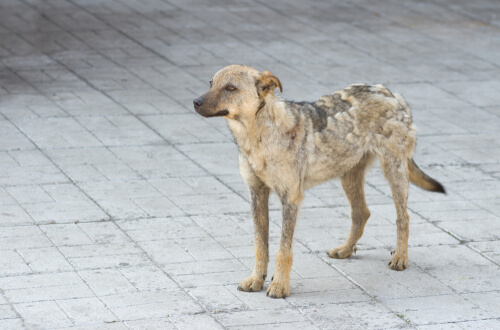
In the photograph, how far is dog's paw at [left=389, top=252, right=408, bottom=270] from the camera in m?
7.31

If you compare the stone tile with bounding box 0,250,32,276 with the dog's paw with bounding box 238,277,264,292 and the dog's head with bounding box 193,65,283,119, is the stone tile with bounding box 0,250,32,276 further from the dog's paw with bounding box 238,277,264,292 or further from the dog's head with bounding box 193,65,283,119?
the dog's head with bounding box 193,65,283,119

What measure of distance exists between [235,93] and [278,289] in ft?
4.62

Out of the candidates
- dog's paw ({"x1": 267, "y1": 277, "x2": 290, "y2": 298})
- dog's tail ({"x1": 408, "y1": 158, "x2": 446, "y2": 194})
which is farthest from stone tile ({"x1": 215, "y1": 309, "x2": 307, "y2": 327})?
dog's tail ({"x1": 408, "y1": 158, "x2": 446, "y2": 194})

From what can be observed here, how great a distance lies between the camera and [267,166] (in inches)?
261

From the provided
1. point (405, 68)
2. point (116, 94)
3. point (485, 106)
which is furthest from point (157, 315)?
point (405, 68)

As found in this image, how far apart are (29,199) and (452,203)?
12.7 feet

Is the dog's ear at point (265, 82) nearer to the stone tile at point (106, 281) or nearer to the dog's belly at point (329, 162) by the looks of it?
the dog's belly at point (329, 162)

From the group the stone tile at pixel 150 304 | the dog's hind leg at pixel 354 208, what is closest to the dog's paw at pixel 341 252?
the dog's hind leg at pixel 354 208

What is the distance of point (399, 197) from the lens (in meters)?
7.39

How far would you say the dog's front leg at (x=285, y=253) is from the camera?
262 inches

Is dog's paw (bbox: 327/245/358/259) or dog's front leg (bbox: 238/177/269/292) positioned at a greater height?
dog's front leg (bbox: 238/177/269/292)

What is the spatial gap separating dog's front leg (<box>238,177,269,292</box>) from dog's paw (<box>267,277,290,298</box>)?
0.15 m

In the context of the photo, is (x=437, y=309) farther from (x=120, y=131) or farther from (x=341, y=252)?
(x=120, y=131)

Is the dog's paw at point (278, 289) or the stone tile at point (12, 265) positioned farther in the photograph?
the stone tile at point (12, 265)
